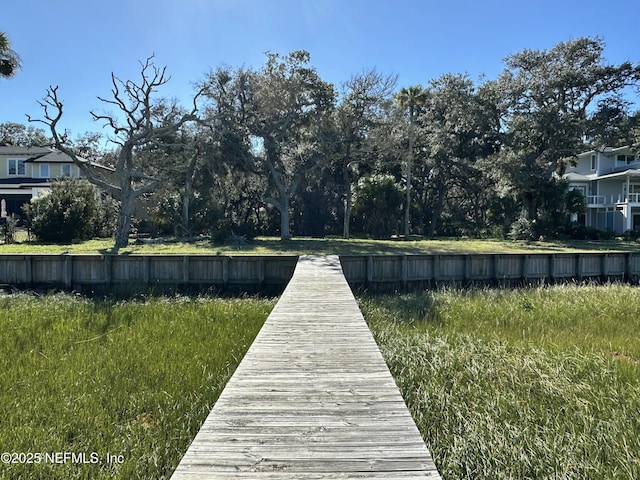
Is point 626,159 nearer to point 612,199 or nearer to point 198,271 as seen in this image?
point 612,199

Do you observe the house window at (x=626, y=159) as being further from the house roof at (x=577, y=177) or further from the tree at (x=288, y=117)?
the tree at (x=288, y=117)

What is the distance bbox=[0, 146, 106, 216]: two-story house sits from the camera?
33.9m

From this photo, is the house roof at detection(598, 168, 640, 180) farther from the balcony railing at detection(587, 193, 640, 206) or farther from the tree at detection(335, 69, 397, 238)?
the tree at detection(335, 69, 397, 238)

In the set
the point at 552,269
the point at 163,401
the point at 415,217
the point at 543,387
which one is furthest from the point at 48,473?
the point at 415,217

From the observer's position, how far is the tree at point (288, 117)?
26531 mm

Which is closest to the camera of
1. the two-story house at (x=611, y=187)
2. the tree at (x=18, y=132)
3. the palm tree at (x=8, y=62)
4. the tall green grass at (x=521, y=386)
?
the tall green grass at (x=521, y=386)

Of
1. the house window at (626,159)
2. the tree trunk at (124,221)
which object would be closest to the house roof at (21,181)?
the tree trunk at (124,221)

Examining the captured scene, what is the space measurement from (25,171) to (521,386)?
4153 cm

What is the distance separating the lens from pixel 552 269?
1544 centimetres

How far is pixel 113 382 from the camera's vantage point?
19.1 ft

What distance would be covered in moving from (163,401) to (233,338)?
268cm

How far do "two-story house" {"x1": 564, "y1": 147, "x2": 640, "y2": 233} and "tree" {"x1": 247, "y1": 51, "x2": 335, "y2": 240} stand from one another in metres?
21.4

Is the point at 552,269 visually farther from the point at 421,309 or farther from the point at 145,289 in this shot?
the point at 145,289

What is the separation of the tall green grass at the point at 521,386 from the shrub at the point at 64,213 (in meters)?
21.1
